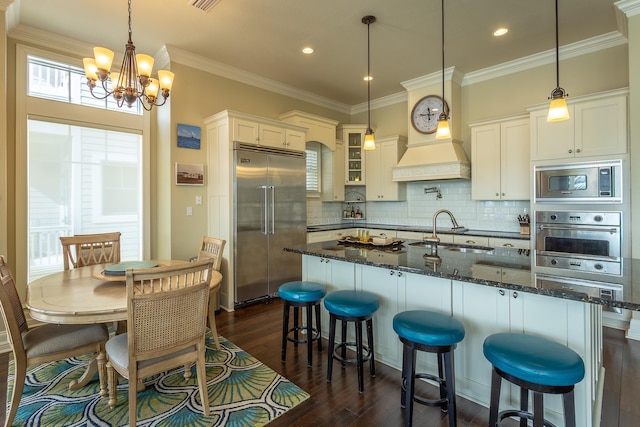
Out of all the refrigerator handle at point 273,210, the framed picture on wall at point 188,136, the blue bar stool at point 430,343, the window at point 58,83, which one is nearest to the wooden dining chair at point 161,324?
the blue bar stool at point 430,343

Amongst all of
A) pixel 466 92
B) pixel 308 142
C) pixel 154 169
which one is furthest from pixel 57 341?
pixel 466 92

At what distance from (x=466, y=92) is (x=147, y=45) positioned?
14.5ft

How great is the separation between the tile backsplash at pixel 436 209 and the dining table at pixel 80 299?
3.51 metres

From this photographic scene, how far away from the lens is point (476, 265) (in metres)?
2.10

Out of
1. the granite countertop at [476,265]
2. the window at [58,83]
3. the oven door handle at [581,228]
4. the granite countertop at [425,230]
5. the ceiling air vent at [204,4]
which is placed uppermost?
the ceiling air vent at [204,4]

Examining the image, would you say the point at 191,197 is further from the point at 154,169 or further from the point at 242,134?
the point at 242,134

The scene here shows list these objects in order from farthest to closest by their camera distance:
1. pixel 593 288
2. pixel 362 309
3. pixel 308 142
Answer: pixel 308 142 < pixel 362 309 < pixel 593 288

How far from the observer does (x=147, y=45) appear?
12.4 ft

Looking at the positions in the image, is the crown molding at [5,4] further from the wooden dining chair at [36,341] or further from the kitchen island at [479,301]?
the kitchen island at [479,301]

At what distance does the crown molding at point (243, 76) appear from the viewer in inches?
156

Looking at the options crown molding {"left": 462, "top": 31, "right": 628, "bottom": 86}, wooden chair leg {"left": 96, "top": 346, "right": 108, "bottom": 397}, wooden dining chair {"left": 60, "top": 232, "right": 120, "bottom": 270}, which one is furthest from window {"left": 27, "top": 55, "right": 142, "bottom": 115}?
crown molding {"left": 462, "top": 31, "right": 628, "bottom": 86}

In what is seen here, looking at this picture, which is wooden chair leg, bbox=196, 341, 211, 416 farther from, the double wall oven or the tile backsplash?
the tile backsplash

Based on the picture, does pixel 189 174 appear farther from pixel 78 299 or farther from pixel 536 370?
pixel 536 370

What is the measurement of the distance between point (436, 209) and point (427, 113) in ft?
4.93
